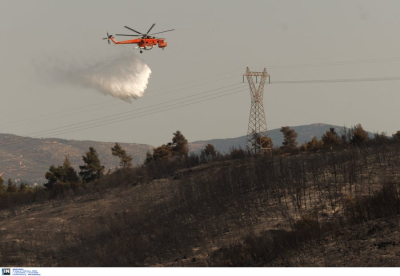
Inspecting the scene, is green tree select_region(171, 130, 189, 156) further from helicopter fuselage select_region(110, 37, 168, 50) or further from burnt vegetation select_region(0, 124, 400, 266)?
helicopter fuselage select_region(110, 37, 168, 50)

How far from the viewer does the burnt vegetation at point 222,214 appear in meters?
43.1

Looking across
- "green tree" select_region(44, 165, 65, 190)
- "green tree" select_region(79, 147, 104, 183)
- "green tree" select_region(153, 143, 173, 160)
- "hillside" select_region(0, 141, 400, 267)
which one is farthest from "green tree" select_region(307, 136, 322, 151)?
"green tree" select_region(44, 165, 65, 190)

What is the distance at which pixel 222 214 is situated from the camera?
58.1 metres

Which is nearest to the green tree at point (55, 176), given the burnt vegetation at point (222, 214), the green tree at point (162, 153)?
the green tree at point (162, 153)

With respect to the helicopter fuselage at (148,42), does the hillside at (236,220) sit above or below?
below

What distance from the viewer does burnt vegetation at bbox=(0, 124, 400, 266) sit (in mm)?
43125

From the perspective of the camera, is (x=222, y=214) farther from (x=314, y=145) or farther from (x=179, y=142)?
(x=179, y=142)

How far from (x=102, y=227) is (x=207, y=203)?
11.2 metres

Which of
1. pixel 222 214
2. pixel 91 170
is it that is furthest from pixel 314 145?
pixel 222 214

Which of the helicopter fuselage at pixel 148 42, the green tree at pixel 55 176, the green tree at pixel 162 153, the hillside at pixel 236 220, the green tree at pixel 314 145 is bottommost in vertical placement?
the hillside at pixel 236 220

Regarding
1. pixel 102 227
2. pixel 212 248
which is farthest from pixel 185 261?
pixel 102 227

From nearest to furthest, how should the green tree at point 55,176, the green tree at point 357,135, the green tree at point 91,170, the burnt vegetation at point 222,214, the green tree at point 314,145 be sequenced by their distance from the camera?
the burnt vegetation at point 222,214 → the green tree at point 357,135 → the green tree at point 314,145 → the green tree at point 55,176 → the green tree at point 91,170

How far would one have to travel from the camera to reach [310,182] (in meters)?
61.8

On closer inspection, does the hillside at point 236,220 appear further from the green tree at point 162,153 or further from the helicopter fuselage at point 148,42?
the green tree at point 162,153
